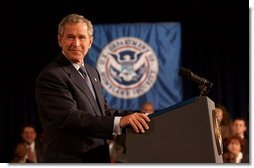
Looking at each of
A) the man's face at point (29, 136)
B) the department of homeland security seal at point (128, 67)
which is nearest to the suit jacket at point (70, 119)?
the man's face at point (29, 136)

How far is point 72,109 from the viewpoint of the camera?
1.42 m

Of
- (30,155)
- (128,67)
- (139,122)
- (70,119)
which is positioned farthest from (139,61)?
(139,122)

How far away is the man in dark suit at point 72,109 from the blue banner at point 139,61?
Answer: 4.69m

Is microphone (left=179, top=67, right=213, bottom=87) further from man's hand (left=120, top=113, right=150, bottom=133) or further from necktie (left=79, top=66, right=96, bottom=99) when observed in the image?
necktie (left=79, top=66, right=96, bottom=99)

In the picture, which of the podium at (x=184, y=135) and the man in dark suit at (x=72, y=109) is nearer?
the podium at (x=184, y=135)

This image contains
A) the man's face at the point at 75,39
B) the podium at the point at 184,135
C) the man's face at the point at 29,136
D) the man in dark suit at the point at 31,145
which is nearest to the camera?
the podium at the point at 184,135

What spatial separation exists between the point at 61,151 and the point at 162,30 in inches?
192

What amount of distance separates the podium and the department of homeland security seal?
4.98m

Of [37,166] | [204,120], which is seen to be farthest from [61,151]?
[37,166]

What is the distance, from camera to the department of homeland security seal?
20.5 feet

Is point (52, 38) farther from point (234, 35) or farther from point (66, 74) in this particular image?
point (66, 74)

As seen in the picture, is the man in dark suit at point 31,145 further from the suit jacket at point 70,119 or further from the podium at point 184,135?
the podium at point 184,135

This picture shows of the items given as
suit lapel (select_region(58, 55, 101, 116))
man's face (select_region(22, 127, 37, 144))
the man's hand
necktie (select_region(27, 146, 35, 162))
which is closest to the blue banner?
man's face (select_region(22, 127, 37, 144))

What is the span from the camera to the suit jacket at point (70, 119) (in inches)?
54.8
